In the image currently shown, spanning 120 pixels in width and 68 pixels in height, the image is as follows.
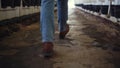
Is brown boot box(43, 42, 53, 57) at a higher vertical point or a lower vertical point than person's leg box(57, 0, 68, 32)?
lower

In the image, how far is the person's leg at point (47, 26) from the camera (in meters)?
2.17

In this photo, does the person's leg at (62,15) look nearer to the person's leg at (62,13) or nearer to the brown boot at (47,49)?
the person's leg at (62,13)

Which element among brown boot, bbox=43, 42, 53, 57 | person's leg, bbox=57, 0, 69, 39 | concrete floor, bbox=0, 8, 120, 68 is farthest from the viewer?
person's leg, bbox=57, 0, 69, 39

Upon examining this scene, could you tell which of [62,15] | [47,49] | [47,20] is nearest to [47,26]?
[47,20]

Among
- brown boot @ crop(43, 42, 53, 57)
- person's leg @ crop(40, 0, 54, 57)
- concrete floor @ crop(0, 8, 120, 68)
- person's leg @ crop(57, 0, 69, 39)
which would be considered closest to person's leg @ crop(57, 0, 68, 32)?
person's leg @ crop(57, 0, 69, 39)

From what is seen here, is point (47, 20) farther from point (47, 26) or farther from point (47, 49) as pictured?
point (47, 49)

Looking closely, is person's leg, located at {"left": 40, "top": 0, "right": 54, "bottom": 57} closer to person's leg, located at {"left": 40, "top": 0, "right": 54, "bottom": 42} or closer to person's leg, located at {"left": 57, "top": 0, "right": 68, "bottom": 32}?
person's leg, located at {"left": 40, "top": 0, "right": 54, "bottom": 42}

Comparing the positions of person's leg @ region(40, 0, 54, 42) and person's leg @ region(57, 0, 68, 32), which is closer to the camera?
person's leg @ region(40, 0, 54, 42)

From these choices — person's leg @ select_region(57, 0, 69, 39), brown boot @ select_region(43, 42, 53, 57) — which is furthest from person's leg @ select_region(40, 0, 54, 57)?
person's leg @ select_region(57, 0, 69, 39)

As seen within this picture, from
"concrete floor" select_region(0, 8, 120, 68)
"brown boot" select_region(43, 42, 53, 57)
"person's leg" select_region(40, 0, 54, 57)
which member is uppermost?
"person's leg" select_region(40, 0, 54, 57)

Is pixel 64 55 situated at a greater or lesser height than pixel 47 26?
lesser

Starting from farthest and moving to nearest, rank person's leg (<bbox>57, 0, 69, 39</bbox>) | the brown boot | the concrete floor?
person's leg (<bbox>57, 0, 69, 39</bbox>) < the brown boot < the concrete floor

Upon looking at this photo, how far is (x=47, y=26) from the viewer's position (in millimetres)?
2229

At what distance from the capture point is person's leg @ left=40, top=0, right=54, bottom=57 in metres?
2.17
